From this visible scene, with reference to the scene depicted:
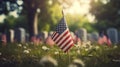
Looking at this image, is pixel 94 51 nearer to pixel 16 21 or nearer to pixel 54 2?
pixel 54 2

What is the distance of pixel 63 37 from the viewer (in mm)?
10969

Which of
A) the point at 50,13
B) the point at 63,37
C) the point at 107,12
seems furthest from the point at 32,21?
the point at 107,12

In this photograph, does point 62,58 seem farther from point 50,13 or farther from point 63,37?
point 50,13

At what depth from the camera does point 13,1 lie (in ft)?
90.3

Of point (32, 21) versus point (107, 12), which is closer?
point (32, 21)

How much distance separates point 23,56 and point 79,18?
93.1 meters

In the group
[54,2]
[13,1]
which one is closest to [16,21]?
[54,2]

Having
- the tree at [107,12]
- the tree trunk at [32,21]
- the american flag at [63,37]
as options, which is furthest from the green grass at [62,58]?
the tree at [107,12]

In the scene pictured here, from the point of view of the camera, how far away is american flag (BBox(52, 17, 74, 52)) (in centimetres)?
1086

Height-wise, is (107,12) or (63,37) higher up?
(107,12)

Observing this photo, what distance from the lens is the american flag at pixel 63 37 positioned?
10859 mm

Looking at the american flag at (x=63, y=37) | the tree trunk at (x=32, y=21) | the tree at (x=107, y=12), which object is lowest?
the american flag at (x=63, y=37)

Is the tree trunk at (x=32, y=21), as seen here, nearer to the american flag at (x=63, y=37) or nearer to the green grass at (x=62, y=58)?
the green grass at (x=62, y=58)

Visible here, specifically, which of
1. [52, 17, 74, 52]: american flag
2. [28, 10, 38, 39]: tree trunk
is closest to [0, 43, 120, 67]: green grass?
[52, 17, 74, 52]: american flag
